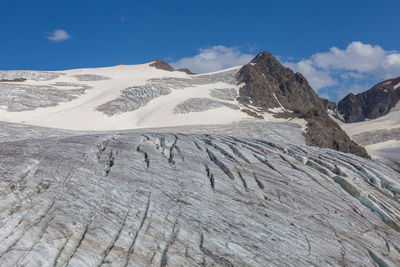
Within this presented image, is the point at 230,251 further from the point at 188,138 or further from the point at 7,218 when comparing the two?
the point at 188,138

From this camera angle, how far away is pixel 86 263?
688 cm

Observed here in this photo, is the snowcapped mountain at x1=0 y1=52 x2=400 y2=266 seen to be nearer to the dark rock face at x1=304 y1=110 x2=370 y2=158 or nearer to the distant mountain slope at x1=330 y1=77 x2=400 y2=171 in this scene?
the dark rock face at x1=304 y1=110 x2=370 y2=158

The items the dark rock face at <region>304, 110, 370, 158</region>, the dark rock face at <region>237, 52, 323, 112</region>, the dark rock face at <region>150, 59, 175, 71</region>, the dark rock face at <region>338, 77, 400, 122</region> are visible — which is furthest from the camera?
the dark rock face at <region>338, 77, 400, 122</region>

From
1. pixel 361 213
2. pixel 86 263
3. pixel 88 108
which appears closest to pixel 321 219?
pixel 361 213

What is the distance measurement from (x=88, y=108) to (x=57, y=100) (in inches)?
290

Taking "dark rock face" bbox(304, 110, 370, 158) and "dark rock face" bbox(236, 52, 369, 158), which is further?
"dark rock face" bbox(236, 52, 369, 158)

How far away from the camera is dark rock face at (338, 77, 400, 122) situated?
384 ft

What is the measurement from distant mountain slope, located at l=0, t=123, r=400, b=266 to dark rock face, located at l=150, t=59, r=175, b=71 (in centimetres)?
9507

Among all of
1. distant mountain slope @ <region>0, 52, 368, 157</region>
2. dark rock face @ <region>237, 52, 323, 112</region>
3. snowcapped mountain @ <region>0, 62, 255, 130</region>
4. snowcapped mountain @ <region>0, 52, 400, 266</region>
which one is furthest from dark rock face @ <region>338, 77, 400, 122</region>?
snowcapped mountain @ <region>0, 52, 400, 266</region>

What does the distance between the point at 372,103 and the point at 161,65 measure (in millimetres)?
95596

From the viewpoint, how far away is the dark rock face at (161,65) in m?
105

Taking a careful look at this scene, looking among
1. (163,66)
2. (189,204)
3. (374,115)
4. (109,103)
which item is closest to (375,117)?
(374,115)

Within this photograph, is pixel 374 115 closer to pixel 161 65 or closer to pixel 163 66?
pixel 163 66

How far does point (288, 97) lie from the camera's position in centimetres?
9012
